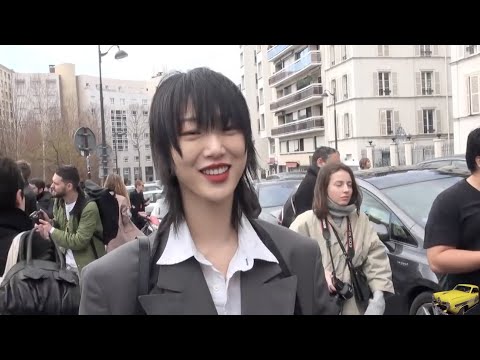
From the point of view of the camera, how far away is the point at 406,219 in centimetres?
457

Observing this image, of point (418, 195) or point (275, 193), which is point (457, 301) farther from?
point (275, 193)

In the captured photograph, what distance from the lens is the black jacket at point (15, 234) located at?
259 cm

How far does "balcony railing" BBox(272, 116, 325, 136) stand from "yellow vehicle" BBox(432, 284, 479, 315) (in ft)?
153

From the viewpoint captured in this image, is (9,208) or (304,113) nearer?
(9,208)

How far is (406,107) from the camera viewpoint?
4147 centimetres

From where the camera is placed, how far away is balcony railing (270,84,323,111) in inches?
1885

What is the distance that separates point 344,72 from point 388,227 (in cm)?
3915

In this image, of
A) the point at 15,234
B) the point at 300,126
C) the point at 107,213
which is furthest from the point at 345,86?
the point at 15,234

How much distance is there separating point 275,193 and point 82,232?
16.8 feet

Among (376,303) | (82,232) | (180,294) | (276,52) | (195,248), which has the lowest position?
(376,303)

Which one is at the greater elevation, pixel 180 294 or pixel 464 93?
pixel 464 93

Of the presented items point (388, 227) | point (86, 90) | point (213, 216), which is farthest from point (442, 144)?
point (86, 90)

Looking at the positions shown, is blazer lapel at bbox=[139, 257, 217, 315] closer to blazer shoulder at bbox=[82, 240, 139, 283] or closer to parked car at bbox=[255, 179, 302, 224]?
blazer shoulder at bbox=[82, 240, 139, 283]
